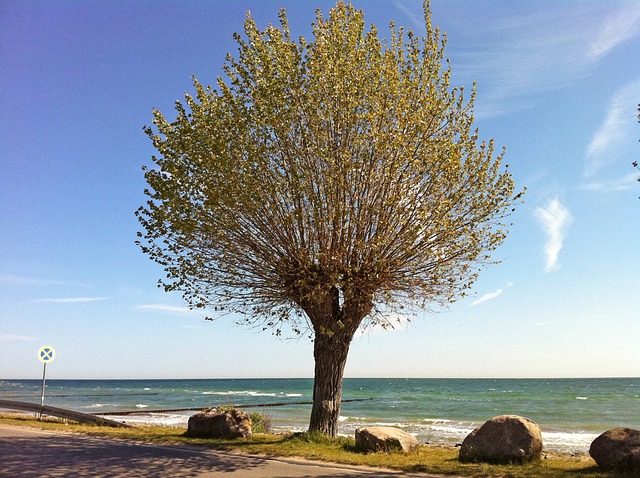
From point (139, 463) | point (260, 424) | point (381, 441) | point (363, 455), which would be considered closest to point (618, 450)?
point (381, 441)

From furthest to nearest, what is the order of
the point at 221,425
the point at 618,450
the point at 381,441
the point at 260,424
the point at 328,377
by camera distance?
the point at 260,424
the point at 221,425
the point at 328,377
the point at 381,441
the point at 618,450

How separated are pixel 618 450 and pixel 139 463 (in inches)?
435

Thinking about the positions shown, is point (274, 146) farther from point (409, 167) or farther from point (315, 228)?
point (409, 167)

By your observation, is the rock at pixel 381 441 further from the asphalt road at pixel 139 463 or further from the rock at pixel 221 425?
the rock at pixel 221 425

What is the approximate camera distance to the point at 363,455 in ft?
48.3

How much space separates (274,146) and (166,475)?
979cm

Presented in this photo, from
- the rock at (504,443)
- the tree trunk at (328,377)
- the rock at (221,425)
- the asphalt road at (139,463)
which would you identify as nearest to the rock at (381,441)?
the rock at (504,443)

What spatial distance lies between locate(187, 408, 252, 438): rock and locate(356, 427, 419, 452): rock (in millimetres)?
4293

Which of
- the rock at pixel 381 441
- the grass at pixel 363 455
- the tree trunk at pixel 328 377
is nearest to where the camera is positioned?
the grass at pixel 363 455

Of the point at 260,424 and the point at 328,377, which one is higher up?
the point at 328,377

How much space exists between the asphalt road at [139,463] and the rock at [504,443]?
3.02 metres

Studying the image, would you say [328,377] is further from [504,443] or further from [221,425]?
[504,443]

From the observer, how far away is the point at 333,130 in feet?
56.0

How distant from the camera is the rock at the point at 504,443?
45.1 feet
